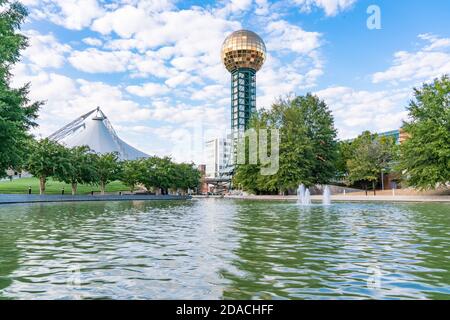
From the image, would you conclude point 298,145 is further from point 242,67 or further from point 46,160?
point 242,67

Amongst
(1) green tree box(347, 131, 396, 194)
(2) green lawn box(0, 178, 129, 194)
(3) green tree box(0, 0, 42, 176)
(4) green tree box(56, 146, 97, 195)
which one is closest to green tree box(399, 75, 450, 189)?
(1) green tree box(347, 131, 396, 194)

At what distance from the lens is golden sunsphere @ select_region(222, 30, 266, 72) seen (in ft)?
541

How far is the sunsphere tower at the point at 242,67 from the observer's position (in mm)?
165375

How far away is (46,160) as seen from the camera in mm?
50812

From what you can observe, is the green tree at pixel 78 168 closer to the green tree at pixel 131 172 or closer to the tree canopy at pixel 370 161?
the green tree at pixel 131 172

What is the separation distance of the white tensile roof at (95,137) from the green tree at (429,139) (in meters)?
77.5

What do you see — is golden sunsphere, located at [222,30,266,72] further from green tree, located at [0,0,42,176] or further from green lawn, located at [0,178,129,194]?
green tree, located at [0,0,42,176]

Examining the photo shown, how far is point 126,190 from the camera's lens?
89125 mm

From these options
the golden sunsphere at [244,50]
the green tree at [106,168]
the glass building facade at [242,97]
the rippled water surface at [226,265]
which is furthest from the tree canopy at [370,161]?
the golden sunsphere at [244,50]

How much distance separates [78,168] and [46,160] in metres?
6.85
